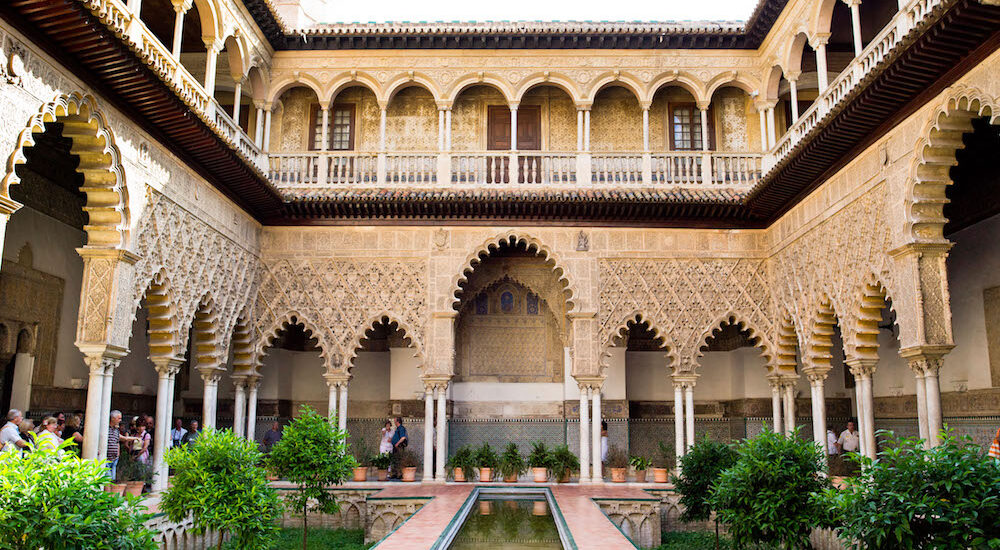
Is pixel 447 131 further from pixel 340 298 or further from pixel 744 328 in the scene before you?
pixel 744 328

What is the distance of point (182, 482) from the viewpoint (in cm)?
709

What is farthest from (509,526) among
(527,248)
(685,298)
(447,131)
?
(447,131)

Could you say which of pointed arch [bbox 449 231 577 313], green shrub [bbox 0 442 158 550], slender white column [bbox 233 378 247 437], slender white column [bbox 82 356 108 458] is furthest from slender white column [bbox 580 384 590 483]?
green shrub [bbox 0 442 158 550]

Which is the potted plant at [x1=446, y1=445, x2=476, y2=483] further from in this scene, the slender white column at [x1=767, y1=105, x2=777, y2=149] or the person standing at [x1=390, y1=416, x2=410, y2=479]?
the slender white column at [x1=767, y1=105, x2=777, y2=149]

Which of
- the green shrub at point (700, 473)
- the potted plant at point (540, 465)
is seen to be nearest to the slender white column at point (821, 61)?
the green shrub at point (700, 473)

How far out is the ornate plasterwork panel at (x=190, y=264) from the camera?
920 centimetres

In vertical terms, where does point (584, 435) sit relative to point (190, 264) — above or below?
below

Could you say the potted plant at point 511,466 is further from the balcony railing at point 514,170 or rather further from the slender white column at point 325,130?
the slender white column at point 325,130

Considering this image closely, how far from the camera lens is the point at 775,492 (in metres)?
7.02

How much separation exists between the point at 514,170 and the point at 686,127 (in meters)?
3.52

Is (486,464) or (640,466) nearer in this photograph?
(640,466)

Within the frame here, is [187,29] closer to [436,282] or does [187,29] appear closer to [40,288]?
[40,288]

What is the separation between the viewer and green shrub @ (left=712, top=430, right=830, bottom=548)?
6934 mm

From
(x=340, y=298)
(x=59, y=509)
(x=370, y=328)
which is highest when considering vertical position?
(x=340, y=298)
